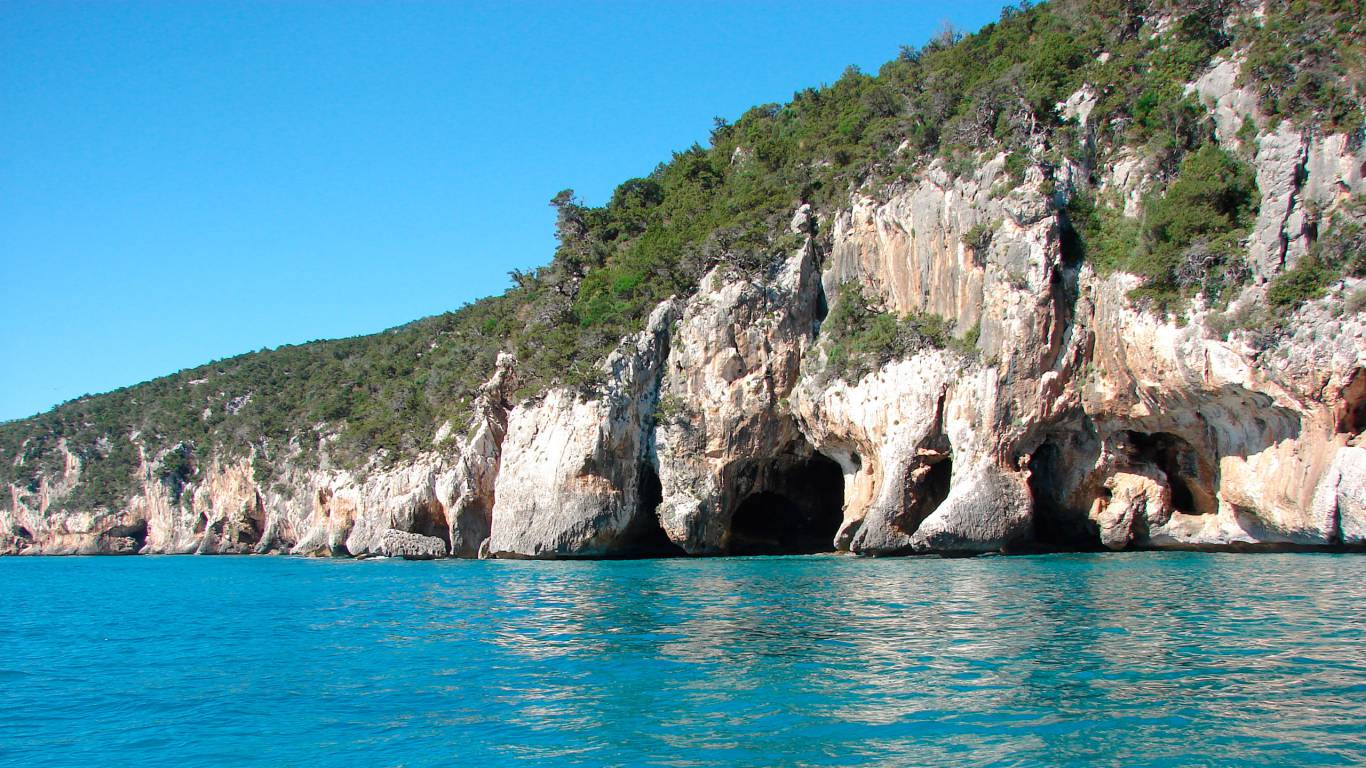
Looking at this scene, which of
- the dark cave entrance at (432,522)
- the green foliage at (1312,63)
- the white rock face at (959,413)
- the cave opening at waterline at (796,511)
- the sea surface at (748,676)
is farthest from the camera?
the dark cave entrance at (432,522)

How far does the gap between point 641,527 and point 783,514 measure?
23.0 feet

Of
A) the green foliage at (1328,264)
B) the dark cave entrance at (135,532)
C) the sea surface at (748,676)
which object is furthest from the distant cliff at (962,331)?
the dark cave entrance at (135,532)

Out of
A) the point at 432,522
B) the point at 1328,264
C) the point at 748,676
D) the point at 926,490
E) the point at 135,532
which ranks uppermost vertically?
the point at 1328,264

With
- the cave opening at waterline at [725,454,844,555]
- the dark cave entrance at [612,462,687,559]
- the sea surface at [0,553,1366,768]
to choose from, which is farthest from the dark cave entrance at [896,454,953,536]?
the dark cave entrance at [612,462,687,559]

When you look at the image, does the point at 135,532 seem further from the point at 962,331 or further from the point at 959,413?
the point at 959,413

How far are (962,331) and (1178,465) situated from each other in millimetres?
7701

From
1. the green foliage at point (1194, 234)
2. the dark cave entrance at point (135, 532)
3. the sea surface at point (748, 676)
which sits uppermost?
the green foliage at point (1194, 234)

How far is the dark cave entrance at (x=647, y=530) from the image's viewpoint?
37.8 m

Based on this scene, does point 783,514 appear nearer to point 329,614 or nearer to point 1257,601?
point 329,614

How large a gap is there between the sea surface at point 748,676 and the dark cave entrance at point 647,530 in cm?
1424

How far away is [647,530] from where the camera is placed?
39250 millimetres

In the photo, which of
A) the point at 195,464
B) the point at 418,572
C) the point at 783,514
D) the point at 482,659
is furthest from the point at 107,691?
the point at 195,464

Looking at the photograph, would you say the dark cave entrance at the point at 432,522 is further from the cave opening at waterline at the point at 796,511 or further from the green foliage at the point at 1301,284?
the green foliage at the point at 1301,284

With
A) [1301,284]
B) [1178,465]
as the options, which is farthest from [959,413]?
[1301,284]
